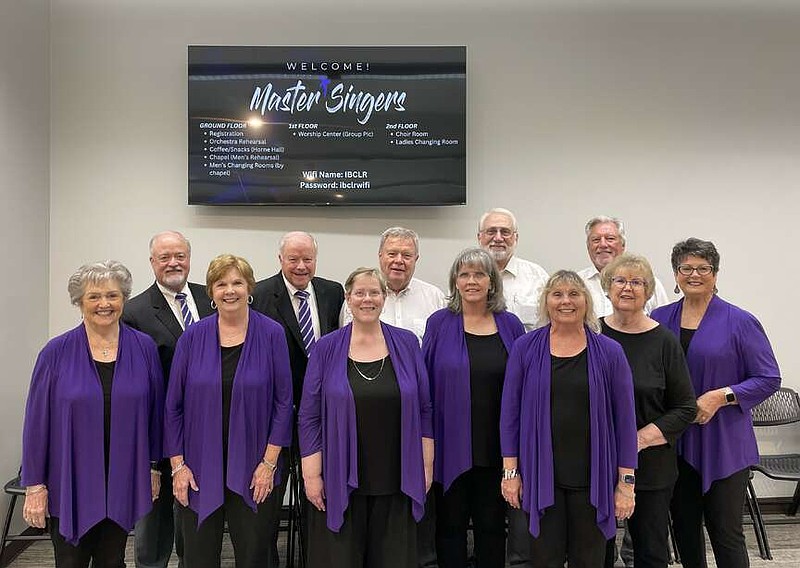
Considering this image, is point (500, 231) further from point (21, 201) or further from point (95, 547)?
point (21, 201)

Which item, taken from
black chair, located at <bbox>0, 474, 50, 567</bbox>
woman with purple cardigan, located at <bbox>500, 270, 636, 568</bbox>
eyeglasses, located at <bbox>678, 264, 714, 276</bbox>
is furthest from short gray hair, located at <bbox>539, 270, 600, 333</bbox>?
black chair, located at <bbox>0, 474, 50, 567</bbox>

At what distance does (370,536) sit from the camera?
251 cm

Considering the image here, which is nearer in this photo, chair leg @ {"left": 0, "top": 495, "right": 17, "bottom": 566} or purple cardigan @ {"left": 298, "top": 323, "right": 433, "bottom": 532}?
purple cardigan @ {"left": 298, "top": 323, "right": 433, "bottom": 532}

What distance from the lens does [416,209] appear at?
14.0 feet

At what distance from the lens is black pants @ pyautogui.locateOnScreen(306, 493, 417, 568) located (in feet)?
8.07

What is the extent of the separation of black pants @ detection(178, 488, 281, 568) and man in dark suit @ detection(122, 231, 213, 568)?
423mm

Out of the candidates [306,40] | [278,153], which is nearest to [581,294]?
[278,153]

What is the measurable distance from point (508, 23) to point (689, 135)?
1465 millimetres

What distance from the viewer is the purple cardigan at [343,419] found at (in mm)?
2412

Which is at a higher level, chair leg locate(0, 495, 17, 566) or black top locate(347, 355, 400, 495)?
black top locate(347, 355, 400, 495)

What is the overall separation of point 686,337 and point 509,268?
40.0 inches

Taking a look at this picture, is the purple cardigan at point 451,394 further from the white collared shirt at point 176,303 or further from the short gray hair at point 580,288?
the white collared shirt at point 176,303

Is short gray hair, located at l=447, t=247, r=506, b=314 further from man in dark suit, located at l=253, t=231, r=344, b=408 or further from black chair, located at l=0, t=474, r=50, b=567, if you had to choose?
black chair, located at l=0, t=474, r=50, b=567

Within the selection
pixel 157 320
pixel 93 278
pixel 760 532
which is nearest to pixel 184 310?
pixel 157 320
